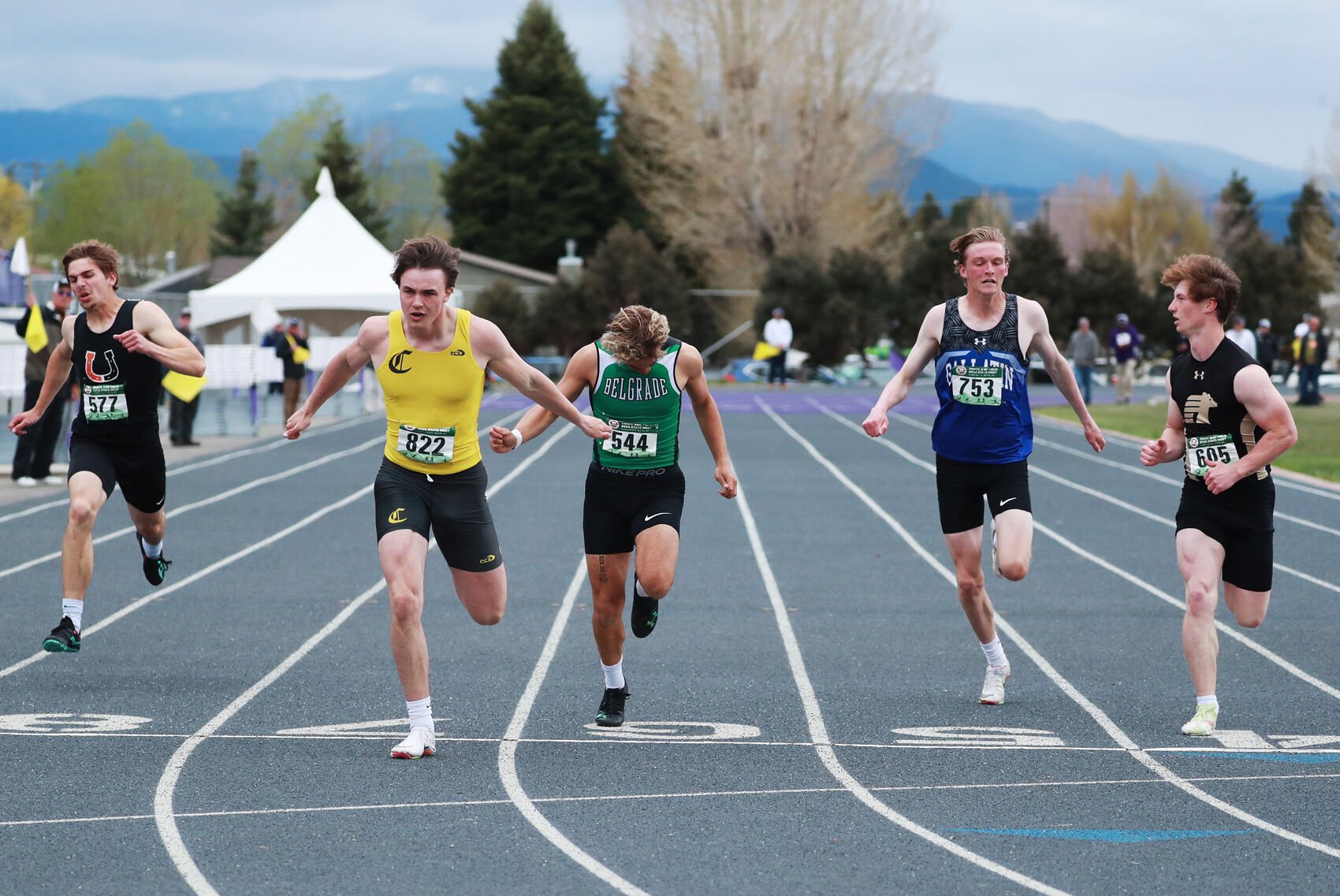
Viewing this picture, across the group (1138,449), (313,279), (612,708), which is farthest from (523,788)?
(313,279)

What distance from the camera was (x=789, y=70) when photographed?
5659cm

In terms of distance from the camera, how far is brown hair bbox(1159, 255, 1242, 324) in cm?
668

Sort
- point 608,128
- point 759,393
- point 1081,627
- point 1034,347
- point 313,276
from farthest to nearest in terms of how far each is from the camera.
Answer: point 608,128 → point 759,393 → point 313,276 → point 1081,627 → point 1034,347

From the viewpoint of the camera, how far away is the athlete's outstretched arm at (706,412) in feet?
22.8

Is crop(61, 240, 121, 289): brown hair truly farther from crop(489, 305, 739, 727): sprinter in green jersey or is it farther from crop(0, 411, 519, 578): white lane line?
crop(0, 411, 519, 578): white lane line

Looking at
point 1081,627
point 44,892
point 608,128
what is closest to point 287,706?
point 44,892

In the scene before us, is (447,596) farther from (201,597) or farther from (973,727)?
(973,727)

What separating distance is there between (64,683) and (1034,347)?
Answer: 456 centimetres

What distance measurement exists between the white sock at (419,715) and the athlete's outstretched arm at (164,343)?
2467 mm

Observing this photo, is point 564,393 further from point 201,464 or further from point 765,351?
point 765,351

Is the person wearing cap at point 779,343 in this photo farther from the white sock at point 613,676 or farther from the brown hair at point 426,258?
the brown hair at point 426,258

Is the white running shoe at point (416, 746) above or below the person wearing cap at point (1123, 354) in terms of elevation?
above

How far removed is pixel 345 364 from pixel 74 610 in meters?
2.28

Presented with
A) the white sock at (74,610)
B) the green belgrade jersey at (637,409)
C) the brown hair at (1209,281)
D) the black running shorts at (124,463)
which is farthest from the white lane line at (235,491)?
the brown hair at (1209,281)
